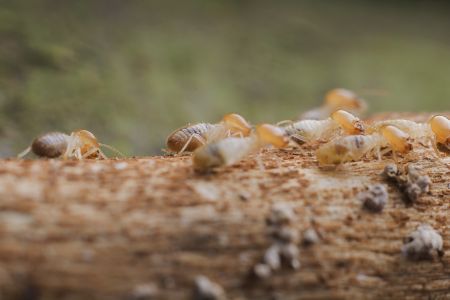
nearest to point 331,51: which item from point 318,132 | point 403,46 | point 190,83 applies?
point 403,46

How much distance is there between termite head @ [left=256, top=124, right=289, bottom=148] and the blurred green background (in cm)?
148

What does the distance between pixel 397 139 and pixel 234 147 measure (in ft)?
1.95

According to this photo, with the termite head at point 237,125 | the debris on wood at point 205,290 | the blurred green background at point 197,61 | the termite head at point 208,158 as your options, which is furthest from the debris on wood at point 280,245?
the blurred green background at point 197,61

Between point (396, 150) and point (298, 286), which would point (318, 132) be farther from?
point (298, 286)

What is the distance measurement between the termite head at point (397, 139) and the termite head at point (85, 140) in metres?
1.11

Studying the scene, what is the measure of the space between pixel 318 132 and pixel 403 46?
3121 millimetres

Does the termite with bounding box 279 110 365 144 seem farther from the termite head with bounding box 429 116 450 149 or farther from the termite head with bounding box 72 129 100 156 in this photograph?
the termite head with bounding box 72 129 100 156

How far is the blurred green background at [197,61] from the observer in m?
3.12

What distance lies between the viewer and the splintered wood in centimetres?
130

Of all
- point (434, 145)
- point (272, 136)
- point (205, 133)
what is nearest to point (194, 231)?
point (272, 136)

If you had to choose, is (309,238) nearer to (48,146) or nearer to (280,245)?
(280,245)

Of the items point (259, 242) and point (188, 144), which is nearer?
point (259, 242)

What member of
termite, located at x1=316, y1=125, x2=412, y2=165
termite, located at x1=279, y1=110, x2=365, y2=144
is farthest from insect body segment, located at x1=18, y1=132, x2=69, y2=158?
termite, located at x1=316, y1=125, x2=412, y2=165

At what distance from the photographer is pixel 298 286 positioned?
1444 millimetres
